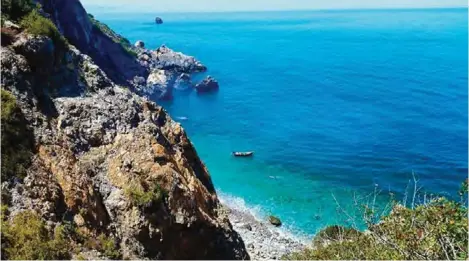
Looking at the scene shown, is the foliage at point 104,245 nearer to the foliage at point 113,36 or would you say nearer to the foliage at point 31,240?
the foliage at point 31,240

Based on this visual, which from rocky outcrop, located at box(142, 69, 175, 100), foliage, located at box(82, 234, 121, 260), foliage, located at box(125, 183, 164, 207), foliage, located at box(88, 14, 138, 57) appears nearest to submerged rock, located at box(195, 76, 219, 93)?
rocky outcrop, located at box(142, 69, 175, 100)

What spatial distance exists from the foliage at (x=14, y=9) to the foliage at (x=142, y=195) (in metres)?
12.0

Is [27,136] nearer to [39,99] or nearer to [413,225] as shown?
[39,99]

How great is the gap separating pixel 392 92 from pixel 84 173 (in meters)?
87.1

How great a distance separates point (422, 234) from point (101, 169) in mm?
14806

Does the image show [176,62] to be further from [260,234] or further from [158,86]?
[260,234]

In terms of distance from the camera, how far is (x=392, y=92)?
318ft

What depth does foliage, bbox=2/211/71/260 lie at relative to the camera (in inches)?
619

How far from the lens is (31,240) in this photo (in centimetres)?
1608

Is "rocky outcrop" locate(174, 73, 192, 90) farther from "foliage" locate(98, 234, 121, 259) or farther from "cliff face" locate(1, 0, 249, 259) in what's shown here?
"foliage" locate(98, 234, 121, 259)

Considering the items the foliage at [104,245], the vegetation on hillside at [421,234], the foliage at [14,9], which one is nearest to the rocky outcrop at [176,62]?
the foliage at [14,9]

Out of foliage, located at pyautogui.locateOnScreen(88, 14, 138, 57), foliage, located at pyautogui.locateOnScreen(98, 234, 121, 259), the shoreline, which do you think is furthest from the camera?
foliage, located at pyautogui.locateOnScreen(88, 14, 138, 57)

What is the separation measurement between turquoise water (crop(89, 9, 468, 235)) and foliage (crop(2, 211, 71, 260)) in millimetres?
33922

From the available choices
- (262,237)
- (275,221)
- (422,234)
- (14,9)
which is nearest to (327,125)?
(275,221)
